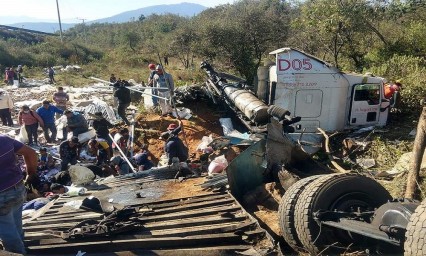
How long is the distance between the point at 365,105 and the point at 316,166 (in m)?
5.12

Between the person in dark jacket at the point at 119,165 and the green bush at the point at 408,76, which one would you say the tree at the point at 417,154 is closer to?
the person in dark jacket at the point at 119,165

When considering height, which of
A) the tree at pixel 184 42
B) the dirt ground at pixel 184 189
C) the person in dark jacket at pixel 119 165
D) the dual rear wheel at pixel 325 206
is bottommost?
the person in dark jacket at pixel 119 165

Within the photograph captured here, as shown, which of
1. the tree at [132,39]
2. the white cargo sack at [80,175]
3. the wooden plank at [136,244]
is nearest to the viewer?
the wooden plank at [136,244]

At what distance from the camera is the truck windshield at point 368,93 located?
11.1 m

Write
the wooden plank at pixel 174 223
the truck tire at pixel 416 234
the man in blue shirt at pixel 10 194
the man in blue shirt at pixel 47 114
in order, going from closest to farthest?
the truck tire at pixel 416 234, the man in blue shirt at pixel 10 194, the wooden plank at pixel 174 223, the man in blue shirt at pixel 47 114

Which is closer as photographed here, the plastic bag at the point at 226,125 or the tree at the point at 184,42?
the plastic bag at the point at 226,125

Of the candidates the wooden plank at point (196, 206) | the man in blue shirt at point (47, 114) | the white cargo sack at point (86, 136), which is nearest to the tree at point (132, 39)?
the man in blue shirt at point (47, 114)

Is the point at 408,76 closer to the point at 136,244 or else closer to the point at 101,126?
the point at 101,126

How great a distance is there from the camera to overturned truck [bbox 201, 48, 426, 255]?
338 cm

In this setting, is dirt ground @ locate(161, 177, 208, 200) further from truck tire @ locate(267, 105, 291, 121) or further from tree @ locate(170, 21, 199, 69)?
tree @ locate(170, 21, 199, 69)

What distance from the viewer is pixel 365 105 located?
442 inches

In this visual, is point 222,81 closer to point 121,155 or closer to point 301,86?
point 301,86

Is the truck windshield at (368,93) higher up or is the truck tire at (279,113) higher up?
the truck tire at (279,113)

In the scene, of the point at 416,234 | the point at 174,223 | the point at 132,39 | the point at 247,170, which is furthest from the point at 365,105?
the point at 132,39
